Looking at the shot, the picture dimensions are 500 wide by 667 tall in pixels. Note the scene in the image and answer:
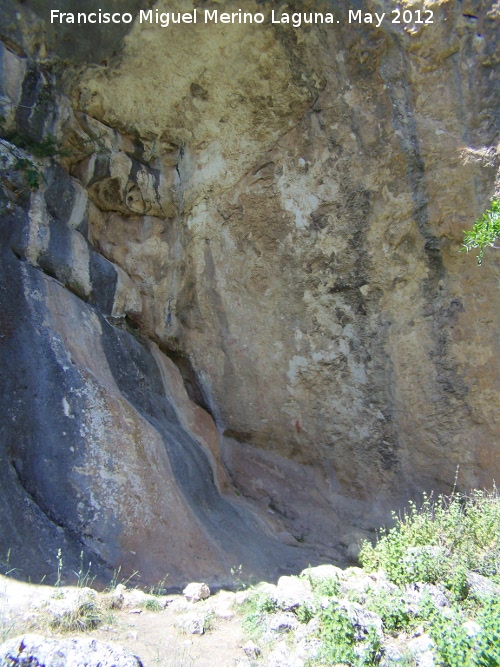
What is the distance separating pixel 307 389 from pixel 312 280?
1.18m

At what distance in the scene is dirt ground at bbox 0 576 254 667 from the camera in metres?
2.74

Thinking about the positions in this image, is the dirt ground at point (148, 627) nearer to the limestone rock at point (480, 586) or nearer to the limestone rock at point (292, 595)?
the limestone rock at point (292, 595)

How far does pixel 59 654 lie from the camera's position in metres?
2.29

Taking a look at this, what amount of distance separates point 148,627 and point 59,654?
93 cm

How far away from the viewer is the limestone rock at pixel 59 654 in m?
2.22

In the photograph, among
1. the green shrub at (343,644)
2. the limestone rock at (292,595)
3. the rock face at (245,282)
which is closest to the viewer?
the green shrub at (343,644)

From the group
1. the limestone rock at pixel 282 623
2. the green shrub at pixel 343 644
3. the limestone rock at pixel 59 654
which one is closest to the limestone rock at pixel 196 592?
the limestone rock at pixel 282 623

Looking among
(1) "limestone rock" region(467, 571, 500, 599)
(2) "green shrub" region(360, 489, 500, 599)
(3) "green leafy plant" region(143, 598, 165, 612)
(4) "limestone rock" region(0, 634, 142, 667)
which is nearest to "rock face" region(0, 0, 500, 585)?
(3) "green leafy plant" region(143, 598, 165, 612)

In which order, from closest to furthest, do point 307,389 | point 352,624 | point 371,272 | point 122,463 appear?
point 352,624 → point 122,463 → point 371,272 → point 307,389

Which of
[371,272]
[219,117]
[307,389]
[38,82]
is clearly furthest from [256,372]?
[38,82]

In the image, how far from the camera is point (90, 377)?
449 centimetres

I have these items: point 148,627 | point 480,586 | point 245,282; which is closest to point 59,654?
point 148,627

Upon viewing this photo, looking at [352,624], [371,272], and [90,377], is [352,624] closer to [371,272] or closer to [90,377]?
[90,377]

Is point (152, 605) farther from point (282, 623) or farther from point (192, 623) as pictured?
point (282, 623)
